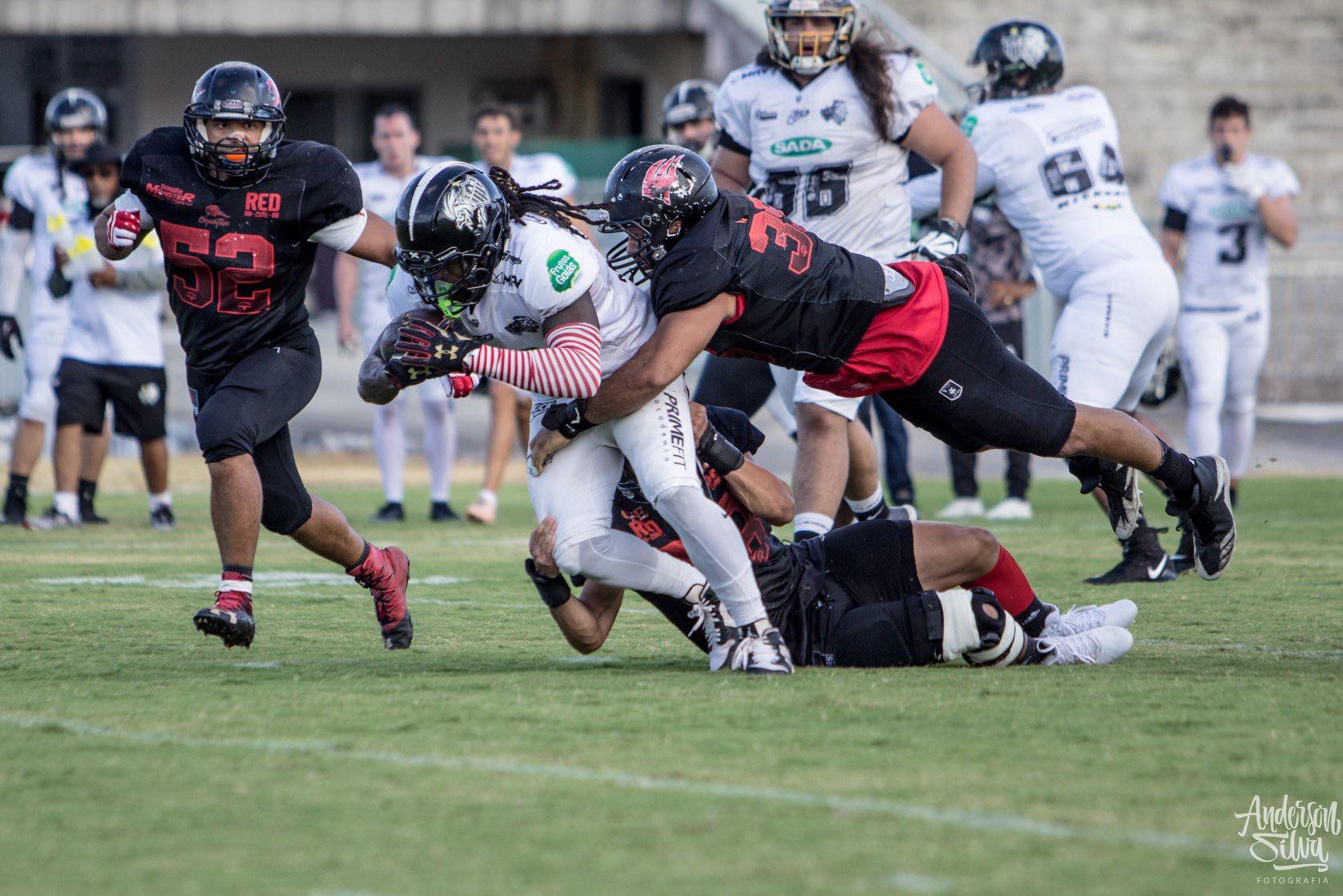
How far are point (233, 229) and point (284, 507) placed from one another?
819 mm

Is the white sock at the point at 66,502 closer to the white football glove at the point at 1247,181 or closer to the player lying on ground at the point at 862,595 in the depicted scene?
the player lying on ground at the point at 862,595

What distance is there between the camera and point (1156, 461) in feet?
16.2

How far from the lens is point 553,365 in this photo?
4.22 meters

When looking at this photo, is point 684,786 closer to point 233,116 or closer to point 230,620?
point 230,620

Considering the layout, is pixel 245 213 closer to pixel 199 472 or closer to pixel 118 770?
pixel 118 770

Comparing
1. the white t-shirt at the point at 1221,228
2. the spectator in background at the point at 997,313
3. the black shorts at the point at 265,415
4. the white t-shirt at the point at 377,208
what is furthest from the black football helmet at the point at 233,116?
the white t-shirt at the point at 1221,228

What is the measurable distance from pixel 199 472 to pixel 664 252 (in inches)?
365

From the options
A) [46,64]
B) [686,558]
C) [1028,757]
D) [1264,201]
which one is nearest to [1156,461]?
[686,558]

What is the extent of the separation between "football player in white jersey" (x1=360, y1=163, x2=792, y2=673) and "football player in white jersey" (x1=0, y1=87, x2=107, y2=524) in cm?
546

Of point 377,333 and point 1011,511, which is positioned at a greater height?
point 377,333

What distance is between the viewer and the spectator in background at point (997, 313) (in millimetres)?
9547

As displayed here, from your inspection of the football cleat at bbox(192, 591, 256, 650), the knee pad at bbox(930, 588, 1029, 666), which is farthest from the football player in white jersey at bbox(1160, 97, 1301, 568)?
the football cleat at bbox(192, 591, 256, 650)

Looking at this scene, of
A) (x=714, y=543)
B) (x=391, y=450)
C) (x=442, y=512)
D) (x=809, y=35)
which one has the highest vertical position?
(x=809, y=35)

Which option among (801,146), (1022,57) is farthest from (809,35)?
(1022,57)
